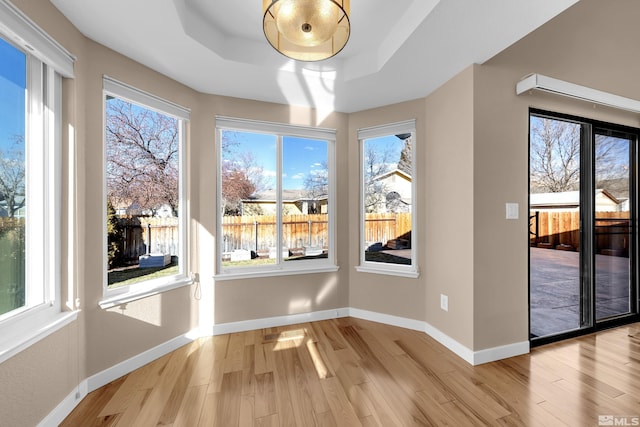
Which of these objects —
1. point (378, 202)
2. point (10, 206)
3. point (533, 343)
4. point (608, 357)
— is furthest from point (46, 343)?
point (608, 357)

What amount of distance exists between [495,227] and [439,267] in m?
0.64

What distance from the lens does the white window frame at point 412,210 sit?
2.90 metres

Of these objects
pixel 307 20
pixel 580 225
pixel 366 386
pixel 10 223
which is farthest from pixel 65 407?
pixel 580 225

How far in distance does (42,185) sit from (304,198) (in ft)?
7.17

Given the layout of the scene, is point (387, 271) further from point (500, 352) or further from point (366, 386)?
point (366, 386)

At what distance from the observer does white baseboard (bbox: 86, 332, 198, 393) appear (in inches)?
75.5

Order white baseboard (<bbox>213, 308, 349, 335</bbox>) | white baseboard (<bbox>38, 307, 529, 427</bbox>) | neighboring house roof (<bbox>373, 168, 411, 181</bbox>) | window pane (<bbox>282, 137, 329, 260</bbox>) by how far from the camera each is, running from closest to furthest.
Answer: white baseboard (<bbox>38, 307, 529, 427</bbox>) < white baseboard (<bbox>213, 308, 349, 335</bbox>) < neighboring house roof (<bbox>373, 168, 411, 181</bbox>) < window pane (<bbox>282, 137, 329, 260</bbox>)

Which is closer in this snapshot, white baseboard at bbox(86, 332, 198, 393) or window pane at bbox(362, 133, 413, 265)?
white baseboard at bbox(86, 332, 198, 393)

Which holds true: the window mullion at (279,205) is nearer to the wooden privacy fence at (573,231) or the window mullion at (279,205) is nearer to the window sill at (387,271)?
the window sill at (387,271)

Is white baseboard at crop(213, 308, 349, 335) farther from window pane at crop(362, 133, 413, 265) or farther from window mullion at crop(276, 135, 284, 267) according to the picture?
window pane at crop(362, 133, 413, 265)

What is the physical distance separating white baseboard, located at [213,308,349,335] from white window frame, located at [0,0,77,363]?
1.32 m

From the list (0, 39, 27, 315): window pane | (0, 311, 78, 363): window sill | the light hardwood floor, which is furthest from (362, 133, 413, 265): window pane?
(0, 39, 27, 315): window pane
